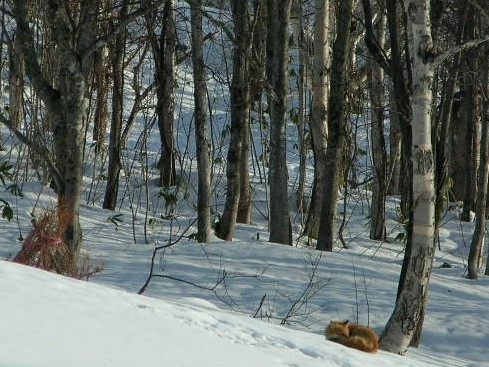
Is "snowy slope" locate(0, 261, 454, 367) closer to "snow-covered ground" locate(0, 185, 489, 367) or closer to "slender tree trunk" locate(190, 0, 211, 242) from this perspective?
"snow-covered ground" locate(0, 185, 489, 367)

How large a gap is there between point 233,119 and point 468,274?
3.29 m

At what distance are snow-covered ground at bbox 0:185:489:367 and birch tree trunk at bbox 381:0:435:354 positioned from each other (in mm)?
287

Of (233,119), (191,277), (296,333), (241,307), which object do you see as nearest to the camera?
(296,333)

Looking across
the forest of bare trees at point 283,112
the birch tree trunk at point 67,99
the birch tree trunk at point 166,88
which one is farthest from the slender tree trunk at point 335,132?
the birch tree trunk at point 67,99

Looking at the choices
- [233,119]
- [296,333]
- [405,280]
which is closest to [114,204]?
[233,119]

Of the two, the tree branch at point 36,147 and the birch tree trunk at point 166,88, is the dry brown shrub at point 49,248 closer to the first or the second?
the tree branch at point 36,147

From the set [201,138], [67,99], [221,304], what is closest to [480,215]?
[201,138]

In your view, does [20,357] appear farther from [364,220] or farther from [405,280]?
[364,220]

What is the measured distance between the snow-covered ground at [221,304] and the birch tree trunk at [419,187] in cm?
29

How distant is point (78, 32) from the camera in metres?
6.05

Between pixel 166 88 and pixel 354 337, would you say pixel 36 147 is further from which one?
pixel 166 88

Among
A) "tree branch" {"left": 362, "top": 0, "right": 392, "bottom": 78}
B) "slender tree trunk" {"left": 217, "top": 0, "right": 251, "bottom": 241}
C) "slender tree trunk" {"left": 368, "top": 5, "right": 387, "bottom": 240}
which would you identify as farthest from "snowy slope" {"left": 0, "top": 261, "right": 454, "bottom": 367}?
"slender tree trunk" {"left": 368, "top": 5, "right": 387, "bottom": 240}

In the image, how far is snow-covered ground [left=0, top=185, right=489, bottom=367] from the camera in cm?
335

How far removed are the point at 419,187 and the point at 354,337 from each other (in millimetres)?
1314
